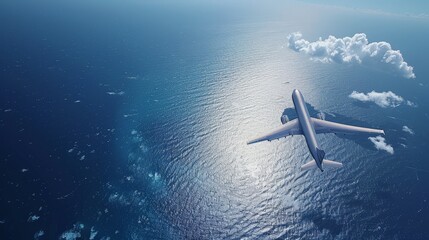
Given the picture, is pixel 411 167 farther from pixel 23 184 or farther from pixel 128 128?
pixel 23 184

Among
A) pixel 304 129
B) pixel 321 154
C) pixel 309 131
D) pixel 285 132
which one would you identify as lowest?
pixel 285 132

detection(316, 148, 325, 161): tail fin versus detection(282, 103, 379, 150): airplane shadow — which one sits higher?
detection(316, 148, 325, 161): tail fin

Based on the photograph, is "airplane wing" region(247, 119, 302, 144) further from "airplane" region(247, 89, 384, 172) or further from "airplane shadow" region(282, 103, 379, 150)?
"airplane shadow" region(282, 103, 379, 150)

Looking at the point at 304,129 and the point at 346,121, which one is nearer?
the point at 304,129

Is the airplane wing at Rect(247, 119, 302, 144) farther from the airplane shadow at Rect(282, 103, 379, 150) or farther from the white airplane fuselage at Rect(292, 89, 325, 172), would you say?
the airplane shadow at Rect(282, 103, 379, 150)

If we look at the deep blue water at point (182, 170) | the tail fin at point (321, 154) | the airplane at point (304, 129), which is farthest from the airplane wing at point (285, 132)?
the tail fin at point (321, 154)

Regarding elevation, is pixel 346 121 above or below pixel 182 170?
below

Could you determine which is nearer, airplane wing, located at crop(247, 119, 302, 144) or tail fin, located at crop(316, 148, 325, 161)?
tail fin, located at crop(316, 148, 325, 161)

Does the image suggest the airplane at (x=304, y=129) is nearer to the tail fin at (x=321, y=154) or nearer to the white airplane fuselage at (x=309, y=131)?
the white airplane fuselage at (x=309, y=131)

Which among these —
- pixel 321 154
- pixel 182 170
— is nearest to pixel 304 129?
pixel 321 154

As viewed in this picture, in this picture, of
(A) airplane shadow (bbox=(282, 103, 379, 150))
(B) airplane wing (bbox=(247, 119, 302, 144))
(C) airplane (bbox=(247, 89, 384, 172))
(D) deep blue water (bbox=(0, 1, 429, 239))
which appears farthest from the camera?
(A) airplane shadow (bbox=(282, 103, 379, 150))

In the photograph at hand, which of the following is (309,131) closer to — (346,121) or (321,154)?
(321,154)

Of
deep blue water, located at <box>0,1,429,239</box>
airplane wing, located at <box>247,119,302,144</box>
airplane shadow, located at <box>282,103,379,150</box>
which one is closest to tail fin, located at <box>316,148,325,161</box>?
airplane wing, located at <box>247,119,302,144</box>

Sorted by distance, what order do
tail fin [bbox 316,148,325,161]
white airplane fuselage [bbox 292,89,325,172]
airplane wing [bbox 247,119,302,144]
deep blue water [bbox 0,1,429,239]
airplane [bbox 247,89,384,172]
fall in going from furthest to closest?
airplane wing [bbox 247,119,302,144]
airplane [bbox 247,89,384,172]
deep blue water [bbox 0,1,429,239]
white airplane fuselage [bbox 292,89,325,172]
tail fin [bbox 316,148,325,161]
